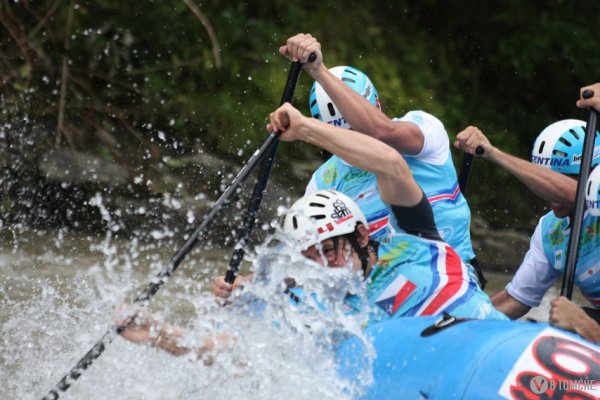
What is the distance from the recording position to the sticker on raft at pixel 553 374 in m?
2.86

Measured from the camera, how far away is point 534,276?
5.09 m

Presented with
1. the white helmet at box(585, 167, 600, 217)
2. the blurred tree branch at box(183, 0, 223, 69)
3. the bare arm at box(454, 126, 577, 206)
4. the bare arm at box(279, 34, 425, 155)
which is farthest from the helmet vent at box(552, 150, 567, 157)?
the blurred tree branch at box(183, 0, 223, 69)

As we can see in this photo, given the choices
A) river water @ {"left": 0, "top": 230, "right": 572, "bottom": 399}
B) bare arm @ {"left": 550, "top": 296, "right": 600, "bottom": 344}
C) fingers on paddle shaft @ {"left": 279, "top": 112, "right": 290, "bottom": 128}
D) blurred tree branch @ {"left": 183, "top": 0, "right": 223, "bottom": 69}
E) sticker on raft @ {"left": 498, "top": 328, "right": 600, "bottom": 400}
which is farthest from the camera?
blurred tree branch @ {"left": 183, "top": 0, "right": 223, "bottom": 69}

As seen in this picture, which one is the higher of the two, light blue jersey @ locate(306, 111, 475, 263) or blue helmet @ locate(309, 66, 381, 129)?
blue helmet @ locate(309, 66, 381, 129)

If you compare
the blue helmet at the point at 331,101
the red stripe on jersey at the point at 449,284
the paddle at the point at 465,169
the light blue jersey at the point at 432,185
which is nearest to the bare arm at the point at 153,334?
the red stripe on jersey at the point at 449,284

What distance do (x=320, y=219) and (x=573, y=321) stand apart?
1050mm

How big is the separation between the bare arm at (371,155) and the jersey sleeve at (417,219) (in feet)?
0.09

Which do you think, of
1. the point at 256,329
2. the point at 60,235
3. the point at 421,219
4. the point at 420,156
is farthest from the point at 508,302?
the point at 60,235

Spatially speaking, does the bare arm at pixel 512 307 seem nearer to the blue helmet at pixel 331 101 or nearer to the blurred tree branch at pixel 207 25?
the blue helmet at pixel 331 101

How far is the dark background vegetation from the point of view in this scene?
8.33 m

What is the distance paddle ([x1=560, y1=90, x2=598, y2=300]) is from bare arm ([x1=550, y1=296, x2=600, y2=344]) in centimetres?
44

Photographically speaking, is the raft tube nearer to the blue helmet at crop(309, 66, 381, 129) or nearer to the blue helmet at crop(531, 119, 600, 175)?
the blue helmet at crop(309, 66, 381, 129)

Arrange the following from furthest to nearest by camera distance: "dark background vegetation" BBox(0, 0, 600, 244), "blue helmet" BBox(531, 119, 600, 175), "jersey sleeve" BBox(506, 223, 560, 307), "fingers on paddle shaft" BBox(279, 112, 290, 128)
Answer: "dark background vegetation" BBox(0, 0, 600, 244) < "jersey sleeve" BBox(506, 223, 560, 307) < "blue helmet" BBox(531, 119, 600, 175) < "fingers on paddle shaft" BBox(279, 112, 290, 128)

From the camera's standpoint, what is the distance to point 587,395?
2854mm
